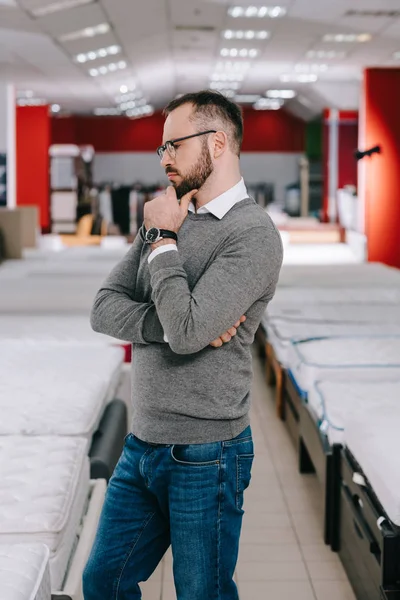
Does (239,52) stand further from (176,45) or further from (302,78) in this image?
(302,78)

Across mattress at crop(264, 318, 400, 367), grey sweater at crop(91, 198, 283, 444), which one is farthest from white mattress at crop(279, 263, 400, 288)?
grey sweater at crop(91, 198, 283, 444)

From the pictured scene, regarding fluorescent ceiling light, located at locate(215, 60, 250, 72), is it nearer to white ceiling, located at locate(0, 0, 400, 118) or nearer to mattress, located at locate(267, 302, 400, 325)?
white ceiling, located at locate(0, 0, 400, 118)

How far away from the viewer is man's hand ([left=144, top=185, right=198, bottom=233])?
1479mm

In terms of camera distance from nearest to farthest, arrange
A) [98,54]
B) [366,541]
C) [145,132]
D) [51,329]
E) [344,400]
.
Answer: [366,541] → [344,400] → [51,329] → [98,54] → [145,132]

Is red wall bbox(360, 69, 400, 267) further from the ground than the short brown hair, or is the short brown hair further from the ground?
red wall bbox(360, 69, 400, 267)

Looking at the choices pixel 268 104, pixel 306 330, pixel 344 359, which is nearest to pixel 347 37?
pixel 306 330

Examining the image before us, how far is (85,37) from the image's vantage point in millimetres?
8242

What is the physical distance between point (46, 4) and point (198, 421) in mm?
5934

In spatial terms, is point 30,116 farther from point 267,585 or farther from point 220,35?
point 267,585

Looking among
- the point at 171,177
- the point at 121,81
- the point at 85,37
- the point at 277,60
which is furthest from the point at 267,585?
the point at 121,81

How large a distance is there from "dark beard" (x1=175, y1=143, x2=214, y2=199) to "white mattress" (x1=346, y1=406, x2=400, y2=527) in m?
0.90

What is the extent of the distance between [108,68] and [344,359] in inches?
314

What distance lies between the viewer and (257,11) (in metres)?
7.26

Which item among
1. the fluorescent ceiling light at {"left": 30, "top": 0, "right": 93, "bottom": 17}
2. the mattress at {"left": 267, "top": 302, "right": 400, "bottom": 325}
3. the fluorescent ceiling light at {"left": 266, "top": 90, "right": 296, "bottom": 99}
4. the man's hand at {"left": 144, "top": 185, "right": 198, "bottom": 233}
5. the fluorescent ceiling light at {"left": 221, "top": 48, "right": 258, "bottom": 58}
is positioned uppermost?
the fluorescent ceiling light at {"left": 266, "top": 90, "right": 296, "bottom": 99}
